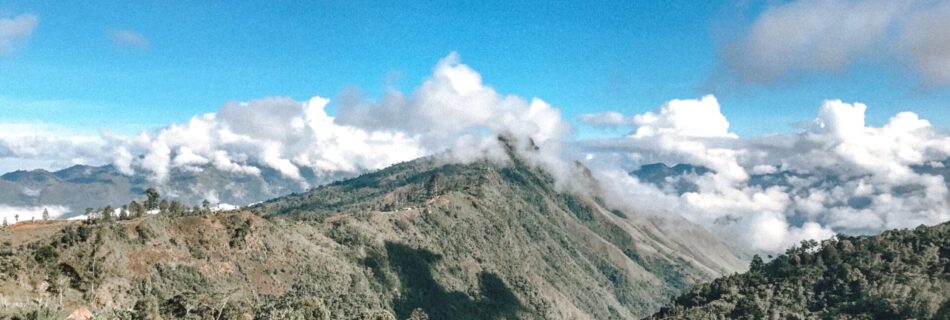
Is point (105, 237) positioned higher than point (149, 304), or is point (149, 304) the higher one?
point (105, 237)

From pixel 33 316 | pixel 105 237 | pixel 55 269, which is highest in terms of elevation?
pixel 105 237

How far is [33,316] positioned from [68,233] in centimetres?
9258

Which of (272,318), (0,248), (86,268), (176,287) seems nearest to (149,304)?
(272,318)

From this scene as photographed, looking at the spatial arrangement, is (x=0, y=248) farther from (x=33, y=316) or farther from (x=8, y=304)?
(x=33, y=316)

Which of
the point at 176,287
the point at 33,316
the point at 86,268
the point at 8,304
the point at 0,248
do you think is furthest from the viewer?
the point at 176,287

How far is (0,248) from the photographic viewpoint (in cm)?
17825

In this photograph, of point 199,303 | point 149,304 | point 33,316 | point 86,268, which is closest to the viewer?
point 33,316

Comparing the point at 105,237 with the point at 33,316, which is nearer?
the point at 33,316

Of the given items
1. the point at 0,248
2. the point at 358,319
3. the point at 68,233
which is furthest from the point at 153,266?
the point at 358,319

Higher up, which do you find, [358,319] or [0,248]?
[0,248]

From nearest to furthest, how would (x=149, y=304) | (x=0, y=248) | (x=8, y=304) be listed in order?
(x=8, y=304) → (x=149, y=304) → (x=0, y=248)

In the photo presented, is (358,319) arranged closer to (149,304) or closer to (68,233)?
(149,304)

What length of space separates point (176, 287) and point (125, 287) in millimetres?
18757

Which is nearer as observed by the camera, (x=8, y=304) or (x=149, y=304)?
(x=8, y=304)
